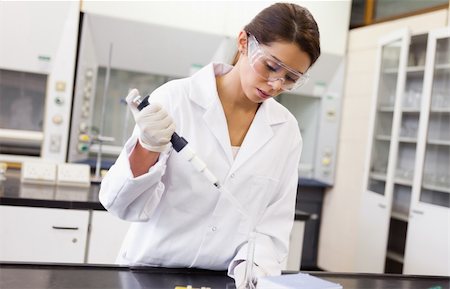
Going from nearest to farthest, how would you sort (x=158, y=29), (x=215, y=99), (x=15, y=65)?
(x=215, y=99), (x=15, y=65), (x=158, y=29)

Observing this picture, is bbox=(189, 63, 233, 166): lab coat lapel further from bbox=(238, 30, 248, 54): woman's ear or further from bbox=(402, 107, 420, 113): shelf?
bbox=(402, 107, 420, 113): shelf

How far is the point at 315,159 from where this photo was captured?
517 cm

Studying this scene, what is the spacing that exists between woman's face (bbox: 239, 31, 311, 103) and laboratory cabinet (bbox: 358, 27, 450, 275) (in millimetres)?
2854

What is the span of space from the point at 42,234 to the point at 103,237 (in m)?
0.29

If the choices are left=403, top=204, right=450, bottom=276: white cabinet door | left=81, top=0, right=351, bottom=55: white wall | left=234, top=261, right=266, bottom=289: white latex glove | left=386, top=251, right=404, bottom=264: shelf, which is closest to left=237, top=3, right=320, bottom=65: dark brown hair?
left=234, top=261, right=266, bottom=289: white latex glove

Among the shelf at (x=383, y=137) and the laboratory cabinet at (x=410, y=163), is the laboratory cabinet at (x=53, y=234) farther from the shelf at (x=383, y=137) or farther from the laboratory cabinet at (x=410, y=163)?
the shelf at (x=383, y=137)

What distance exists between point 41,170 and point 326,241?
3009 mm

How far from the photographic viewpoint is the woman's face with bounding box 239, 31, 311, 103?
1376 millimetres

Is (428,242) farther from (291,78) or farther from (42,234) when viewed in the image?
(291,78)

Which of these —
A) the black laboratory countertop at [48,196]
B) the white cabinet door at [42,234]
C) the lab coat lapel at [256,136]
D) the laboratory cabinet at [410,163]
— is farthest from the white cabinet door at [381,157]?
the lab coat lapel at [256,136]

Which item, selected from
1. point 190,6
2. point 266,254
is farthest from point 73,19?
point 266,254

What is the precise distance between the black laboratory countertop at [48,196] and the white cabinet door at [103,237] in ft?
0.21

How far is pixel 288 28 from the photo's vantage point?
1371 mm

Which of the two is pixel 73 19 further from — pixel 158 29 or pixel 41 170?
pixel 41 170
